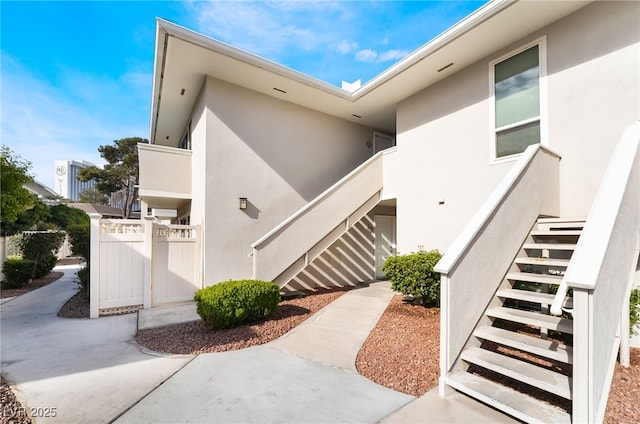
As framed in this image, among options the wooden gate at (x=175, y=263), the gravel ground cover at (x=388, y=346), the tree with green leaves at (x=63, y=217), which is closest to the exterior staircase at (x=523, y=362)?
the gravel ground cover at (x=388, y=346)

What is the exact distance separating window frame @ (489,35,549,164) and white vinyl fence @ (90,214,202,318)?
7.17m

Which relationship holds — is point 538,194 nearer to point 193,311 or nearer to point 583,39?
point 583,39

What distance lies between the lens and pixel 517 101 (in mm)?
5980

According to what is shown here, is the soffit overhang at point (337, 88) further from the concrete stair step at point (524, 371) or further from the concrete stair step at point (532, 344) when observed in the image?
the concrete stair step at point (524, 371)

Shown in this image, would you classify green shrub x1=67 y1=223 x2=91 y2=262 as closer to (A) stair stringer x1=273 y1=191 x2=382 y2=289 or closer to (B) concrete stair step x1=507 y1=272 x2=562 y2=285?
(A) stair stringer x1=273 y1=191 x2=382 y2=289

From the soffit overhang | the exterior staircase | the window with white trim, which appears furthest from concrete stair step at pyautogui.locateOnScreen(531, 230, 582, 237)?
the soffit overhang

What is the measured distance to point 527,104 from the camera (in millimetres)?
5832

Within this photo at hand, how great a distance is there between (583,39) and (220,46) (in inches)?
271

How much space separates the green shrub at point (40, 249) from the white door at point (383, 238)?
12458 mm

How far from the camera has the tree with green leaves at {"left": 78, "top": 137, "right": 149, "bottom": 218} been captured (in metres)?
24.0

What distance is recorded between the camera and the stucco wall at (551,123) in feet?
15.6

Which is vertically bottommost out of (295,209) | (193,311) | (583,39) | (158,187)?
(193,311)

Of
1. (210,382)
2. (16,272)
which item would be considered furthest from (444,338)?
(16,272)

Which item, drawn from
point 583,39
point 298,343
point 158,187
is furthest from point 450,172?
point 158,187
